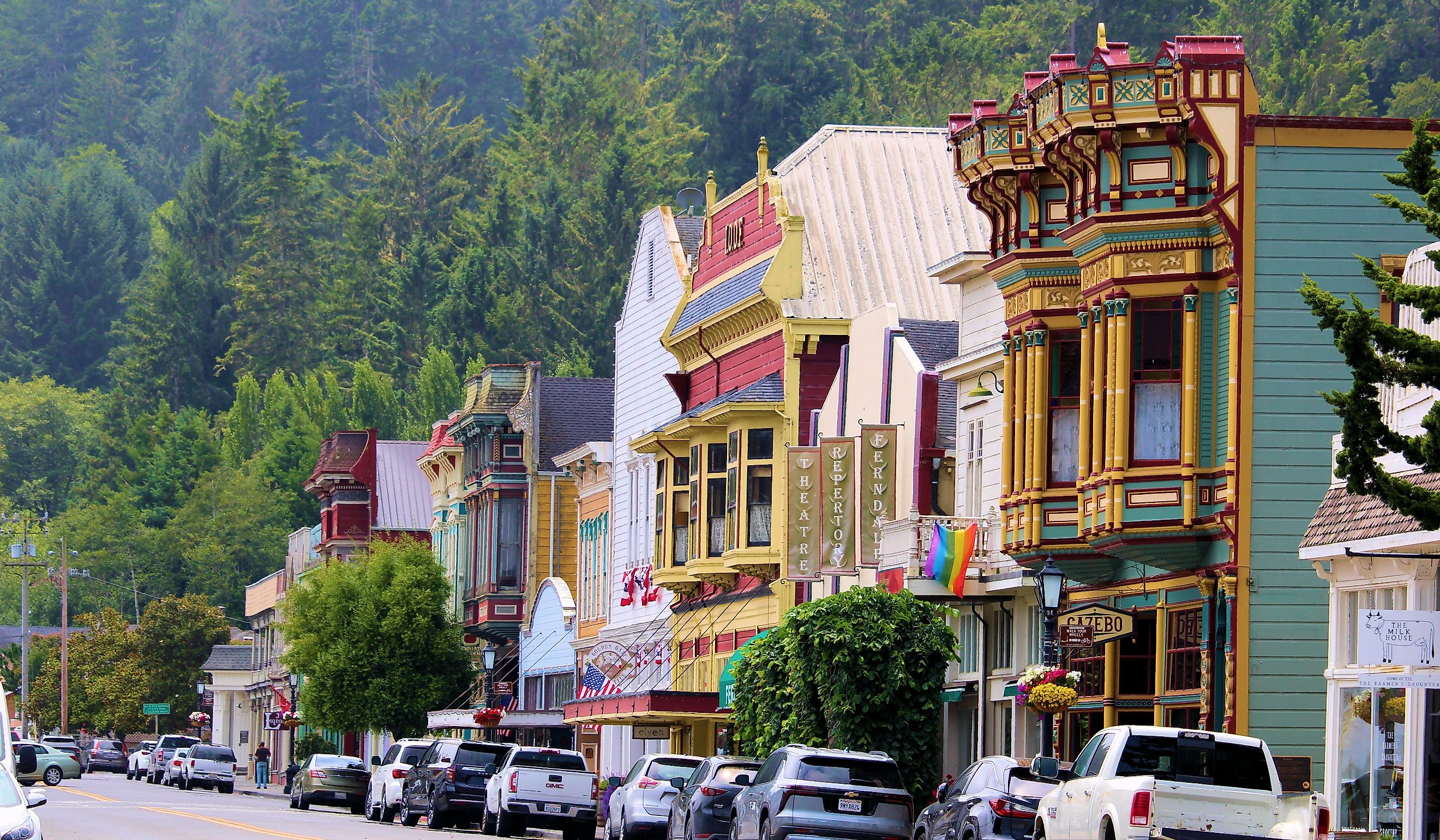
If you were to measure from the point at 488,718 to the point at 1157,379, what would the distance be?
94.9 feet

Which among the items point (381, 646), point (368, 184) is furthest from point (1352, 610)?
point (368, 184)

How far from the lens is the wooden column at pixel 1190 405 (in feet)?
99.2

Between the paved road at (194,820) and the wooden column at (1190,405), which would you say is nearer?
the wooden column at (1190,405)

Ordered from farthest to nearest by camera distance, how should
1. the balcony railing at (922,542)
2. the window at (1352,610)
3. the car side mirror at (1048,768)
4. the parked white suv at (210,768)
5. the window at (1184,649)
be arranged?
the parked white suv at (210,768) < the balcony railing at (922,542) < the window at (1184,649) < the window at (1352,610) < the car side mirror at (1048,768)

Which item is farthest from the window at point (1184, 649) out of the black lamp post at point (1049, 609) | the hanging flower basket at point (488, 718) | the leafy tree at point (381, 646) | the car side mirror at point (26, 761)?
the leafy tree at point (381, 646)

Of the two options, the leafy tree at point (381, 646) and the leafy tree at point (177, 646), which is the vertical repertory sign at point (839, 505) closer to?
the leafy tree at point (381, 646)

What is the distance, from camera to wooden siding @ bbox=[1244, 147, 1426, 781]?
97.7ft

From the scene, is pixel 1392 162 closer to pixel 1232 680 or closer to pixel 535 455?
pixel 1232 680

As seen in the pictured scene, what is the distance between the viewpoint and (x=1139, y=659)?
1277 inches

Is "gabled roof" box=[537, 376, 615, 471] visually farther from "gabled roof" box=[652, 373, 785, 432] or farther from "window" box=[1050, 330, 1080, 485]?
"window" box=[1050, 330, 1080, 485]

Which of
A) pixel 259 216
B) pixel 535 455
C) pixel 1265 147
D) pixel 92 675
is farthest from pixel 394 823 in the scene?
pixel 259 216

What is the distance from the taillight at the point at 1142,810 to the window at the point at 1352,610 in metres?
4.93

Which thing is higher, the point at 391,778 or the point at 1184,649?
the point at 1184,649

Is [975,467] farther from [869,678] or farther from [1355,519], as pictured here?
[1355,519]
